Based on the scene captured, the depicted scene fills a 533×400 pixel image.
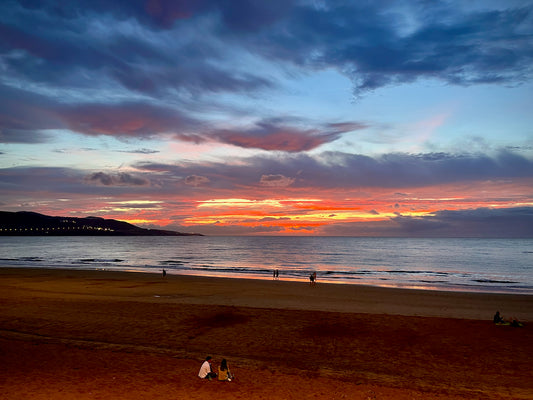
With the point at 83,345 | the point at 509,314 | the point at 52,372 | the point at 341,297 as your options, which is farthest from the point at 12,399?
the point at 509,314

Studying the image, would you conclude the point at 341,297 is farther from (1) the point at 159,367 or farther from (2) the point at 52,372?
(2) the point at 52,372

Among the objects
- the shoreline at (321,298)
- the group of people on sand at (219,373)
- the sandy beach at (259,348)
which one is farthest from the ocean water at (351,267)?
the group of people on sand at (219,373)

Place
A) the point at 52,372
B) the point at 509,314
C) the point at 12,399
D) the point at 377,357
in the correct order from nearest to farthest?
the point at 12,399, the point at 52,372, the point at 377,357, the point at 509,314

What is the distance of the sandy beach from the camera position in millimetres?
12266

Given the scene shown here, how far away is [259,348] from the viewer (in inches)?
690

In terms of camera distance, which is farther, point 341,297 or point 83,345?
point 341,297

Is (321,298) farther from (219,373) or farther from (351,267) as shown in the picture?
(351,267)

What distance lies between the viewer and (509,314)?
27875 mm

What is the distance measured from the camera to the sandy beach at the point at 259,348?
12266 millimetres

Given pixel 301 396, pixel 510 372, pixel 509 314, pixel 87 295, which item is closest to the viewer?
pixel 301 396

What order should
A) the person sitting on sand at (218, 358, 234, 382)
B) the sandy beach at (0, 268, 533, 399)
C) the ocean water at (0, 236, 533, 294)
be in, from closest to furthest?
the sandy beach at (0, 268, 533, 399) → the person sitting on sand at (218, 358, 234, 382) → the ocean water at (0, 236, 533, 294)

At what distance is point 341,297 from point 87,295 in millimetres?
22012

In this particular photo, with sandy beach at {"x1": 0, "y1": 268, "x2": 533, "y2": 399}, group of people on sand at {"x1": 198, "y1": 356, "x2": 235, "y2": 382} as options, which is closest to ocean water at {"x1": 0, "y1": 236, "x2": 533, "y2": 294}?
sandy beach at {"x1": 0, "y1": 268, "x2": 533, "y2": 399}

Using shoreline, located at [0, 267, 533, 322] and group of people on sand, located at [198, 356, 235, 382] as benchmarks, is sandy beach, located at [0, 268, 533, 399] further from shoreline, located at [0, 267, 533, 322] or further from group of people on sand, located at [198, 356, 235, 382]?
shoreline, located at [0, 267, 533, 322]
